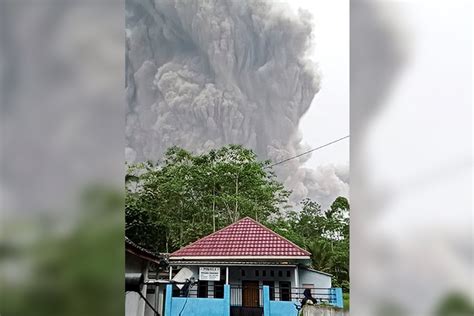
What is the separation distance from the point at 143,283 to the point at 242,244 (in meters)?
0.80

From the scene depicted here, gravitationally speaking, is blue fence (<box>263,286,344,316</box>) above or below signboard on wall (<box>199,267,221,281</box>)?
below

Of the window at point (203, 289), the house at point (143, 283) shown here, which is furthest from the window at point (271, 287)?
the house at point (143, 283)

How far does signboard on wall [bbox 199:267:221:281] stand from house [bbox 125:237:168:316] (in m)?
0.29

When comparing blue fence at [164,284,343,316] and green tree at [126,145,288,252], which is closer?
blue fence at [164,284,343,316]

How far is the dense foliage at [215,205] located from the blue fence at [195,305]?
1.28 feet

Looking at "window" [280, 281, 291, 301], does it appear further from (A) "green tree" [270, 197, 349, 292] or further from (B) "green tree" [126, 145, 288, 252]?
(B) "green tree" [126, 145, 288, 252]

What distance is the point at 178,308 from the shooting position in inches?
155

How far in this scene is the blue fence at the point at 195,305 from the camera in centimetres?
391

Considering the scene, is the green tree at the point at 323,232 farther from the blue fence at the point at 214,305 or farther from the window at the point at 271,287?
the window at the point at 271,287

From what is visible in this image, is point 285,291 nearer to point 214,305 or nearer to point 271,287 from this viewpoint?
point 271,287

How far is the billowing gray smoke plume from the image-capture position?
405cm
